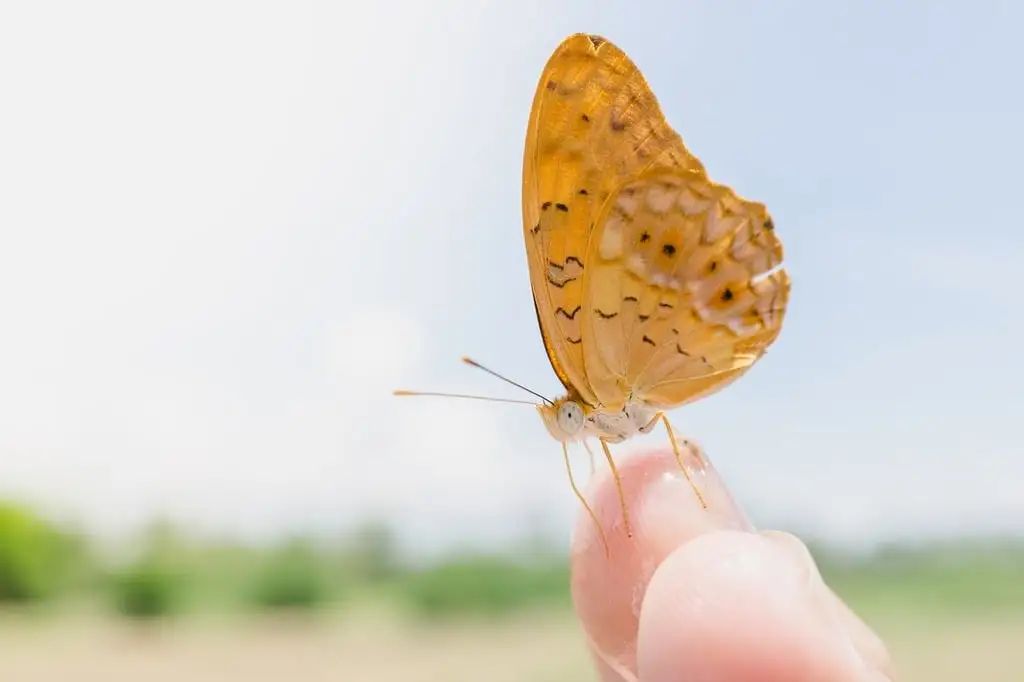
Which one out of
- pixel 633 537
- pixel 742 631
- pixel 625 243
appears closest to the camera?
pixel 742 631

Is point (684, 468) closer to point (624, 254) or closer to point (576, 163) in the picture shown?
point (624, 254)

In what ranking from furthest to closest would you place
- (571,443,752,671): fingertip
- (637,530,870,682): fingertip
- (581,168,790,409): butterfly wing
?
1. (581,168,790,409): butterfly wing
2. (571,443,752,671): fingertip
3. (637,530,870,682): fingertip

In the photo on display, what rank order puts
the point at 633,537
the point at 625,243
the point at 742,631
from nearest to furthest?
1. the point at 742,631
2. the point at 633,537
3. the point at 625,243

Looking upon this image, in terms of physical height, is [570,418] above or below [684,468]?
above

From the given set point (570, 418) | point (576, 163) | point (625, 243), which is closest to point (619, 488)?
point (570, 418)

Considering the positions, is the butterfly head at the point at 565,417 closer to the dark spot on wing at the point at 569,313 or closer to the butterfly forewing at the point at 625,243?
the butterfly forewing at the point at 625,243

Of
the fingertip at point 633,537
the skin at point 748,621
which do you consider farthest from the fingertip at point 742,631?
the fingertip at point 633,537

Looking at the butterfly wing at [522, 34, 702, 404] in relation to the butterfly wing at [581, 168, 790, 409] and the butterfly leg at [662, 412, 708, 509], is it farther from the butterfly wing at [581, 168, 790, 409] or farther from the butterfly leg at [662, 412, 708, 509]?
the butterfly leg at [662, 412, 708, 509]

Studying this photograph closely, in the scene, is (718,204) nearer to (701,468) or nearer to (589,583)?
(701,468)

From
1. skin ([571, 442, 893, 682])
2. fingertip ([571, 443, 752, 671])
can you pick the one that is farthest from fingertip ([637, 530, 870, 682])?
fingertip ([571, 443, 752, 671])
